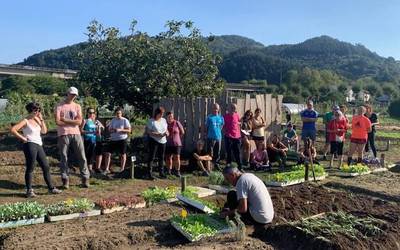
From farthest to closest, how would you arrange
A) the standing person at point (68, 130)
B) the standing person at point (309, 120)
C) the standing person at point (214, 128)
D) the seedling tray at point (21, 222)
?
1. the standing person at point (309, 120)
2. the standing person at point (214, 128)
3. the standing person at point (68, 130)
4. the seedling tray at point (21, 222)

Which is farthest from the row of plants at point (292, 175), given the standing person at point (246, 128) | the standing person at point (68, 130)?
the standing person at point (68, 130)

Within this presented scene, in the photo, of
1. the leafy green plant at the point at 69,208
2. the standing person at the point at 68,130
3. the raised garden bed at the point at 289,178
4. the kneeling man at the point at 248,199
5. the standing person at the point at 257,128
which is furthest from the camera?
the standing person at the point at 257,128

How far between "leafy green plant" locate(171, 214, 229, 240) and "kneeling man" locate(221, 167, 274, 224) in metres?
0.19

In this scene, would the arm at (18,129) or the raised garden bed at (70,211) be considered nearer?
the raised garden bed at (70,211)

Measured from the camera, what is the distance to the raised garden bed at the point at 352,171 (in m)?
12.2

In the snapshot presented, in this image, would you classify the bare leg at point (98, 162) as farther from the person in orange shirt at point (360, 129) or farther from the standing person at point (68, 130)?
the person in orange shirt at point (360, 129)

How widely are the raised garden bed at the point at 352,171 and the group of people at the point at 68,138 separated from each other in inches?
216

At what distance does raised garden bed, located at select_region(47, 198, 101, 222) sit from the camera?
7.55 meters

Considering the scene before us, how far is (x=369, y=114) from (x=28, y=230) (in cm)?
1135

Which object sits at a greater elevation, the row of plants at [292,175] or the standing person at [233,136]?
the standing person at [233,136]

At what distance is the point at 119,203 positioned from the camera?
26.9 feet

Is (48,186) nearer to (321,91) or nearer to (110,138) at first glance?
(110,138)

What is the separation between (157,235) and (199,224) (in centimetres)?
60

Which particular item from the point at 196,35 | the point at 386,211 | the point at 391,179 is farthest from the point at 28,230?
the point at 196,35
